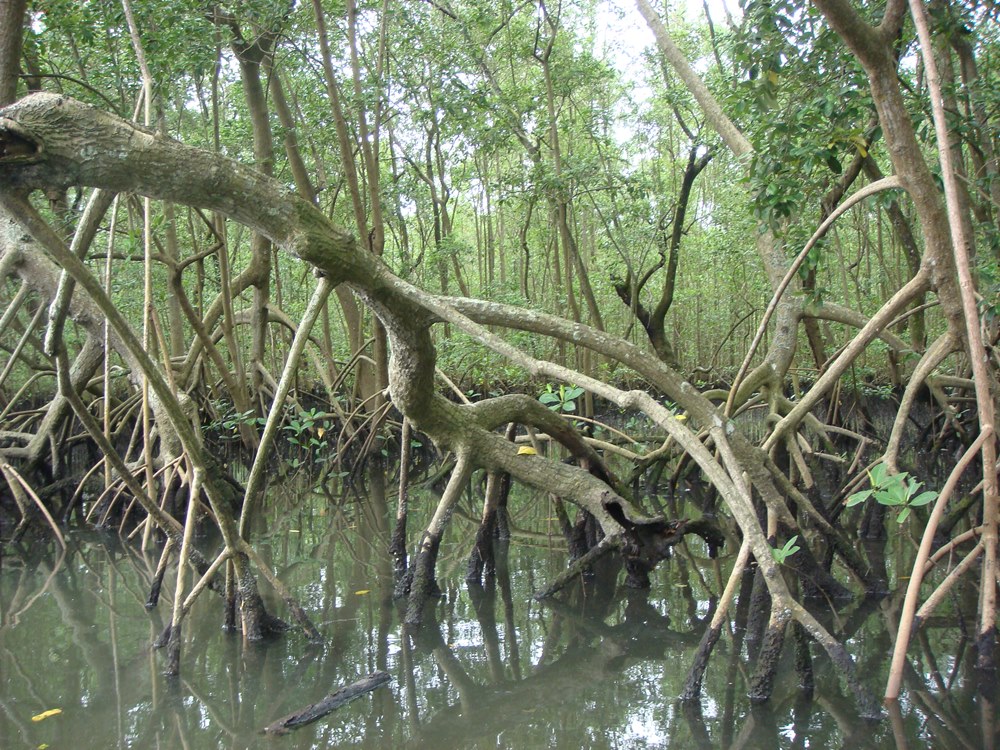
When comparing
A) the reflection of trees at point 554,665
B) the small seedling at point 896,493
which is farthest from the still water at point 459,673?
the small seedling at point 896,493

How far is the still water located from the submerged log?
34mm

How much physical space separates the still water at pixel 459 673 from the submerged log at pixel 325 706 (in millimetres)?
34

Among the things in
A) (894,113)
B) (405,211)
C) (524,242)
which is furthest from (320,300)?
(405,211)

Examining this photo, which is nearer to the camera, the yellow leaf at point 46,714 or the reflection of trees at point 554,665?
the reflection of trees at point 554,665

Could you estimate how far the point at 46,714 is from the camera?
324 cm

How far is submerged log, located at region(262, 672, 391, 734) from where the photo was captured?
3016 millimetres

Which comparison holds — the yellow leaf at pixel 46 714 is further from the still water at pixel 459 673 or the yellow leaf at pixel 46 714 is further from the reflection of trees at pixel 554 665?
Answer: the reflection of trees at pixel 554 665

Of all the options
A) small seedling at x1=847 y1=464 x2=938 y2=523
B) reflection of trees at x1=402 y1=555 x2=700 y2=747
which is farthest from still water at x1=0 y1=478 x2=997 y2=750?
small seedling at x1=847 y1=464 x2=938 y2=523

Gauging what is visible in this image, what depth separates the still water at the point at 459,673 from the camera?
295cm

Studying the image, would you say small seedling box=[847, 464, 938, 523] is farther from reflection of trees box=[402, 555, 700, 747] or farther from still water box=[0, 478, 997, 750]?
reflection of trees box=[402, 555, 700, 747]

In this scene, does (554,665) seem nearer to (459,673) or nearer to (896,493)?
(459,673)

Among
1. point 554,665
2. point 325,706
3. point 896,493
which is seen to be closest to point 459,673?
point 554,665

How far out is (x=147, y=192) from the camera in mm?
3102

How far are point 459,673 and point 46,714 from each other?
1589 millimetres
